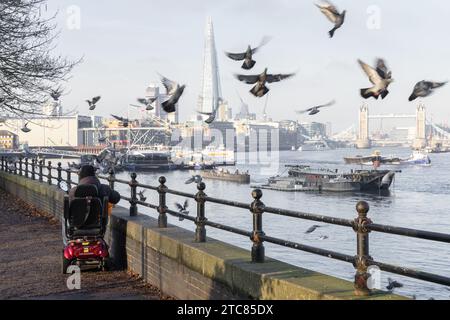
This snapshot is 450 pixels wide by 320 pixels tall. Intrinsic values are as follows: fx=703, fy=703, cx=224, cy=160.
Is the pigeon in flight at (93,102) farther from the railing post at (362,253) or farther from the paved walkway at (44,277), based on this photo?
the railing post at (362,253)

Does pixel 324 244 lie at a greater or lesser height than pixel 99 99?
lesser

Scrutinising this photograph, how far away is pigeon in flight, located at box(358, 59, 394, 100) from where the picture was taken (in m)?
10.1

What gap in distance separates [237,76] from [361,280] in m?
7.18

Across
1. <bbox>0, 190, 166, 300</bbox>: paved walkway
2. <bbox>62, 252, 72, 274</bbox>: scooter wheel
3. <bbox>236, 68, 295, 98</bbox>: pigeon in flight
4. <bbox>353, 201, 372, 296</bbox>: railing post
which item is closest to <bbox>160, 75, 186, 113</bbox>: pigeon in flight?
<bbox>236, 68, 295, 98</bbox>: pigeon in flight

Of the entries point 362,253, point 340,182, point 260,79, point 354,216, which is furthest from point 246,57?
Result: point 340,182

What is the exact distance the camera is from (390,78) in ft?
35.5

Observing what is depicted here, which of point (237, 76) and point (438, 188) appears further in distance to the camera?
point (438, 188)

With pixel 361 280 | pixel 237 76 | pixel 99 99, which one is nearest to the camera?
pixel 361 280

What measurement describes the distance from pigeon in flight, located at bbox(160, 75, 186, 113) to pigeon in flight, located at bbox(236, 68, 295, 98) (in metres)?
1.07

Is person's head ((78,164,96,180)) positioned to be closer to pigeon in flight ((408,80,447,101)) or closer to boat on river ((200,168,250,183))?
pigeon in flight ((408,80,447,101))

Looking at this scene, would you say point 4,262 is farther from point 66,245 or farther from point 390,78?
point 390,78

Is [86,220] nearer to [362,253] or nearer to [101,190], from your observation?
[101,190]

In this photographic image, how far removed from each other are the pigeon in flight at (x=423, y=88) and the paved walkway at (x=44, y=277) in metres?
5.17
